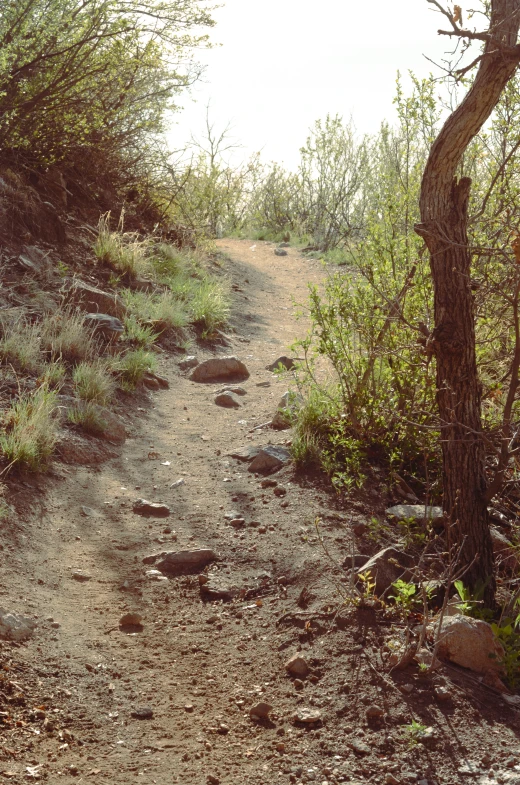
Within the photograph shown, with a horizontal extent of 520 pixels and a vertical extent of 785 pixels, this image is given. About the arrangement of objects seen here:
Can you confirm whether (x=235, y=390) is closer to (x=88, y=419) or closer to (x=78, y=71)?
(x=88, y=419)

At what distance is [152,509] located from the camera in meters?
4.64

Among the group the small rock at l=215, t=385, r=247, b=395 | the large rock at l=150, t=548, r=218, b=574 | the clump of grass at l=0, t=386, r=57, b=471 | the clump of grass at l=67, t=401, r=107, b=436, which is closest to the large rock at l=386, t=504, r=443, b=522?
the large rock at l=150, t=548, r=218, b=574

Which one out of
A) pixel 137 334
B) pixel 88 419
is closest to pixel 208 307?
pixel 137 334

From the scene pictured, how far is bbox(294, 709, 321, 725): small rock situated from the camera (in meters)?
2.79

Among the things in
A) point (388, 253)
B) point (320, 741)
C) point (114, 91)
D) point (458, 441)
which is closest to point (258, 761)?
point (320, 741)

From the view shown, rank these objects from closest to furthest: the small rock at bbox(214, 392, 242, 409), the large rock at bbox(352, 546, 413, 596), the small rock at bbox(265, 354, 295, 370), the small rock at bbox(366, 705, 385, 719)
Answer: the small rock at bbox(366, 705, 385, 719) < the large rock at bbox(352, 546, 413, 596) < the small rock at bbox(214, 392, 242, 409) < the small rock at bbox(265, 354, 295, 370)

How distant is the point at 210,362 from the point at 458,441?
171 inches

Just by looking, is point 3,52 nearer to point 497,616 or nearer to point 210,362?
point 210,362

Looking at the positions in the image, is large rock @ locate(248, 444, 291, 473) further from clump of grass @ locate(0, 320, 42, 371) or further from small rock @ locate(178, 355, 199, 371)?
small rock @ locate(178, 355, 199, 371)

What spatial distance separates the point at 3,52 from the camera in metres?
6.86

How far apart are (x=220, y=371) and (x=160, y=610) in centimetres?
398

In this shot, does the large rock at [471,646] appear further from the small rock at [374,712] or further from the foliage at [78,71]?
the foliage at [78,71]

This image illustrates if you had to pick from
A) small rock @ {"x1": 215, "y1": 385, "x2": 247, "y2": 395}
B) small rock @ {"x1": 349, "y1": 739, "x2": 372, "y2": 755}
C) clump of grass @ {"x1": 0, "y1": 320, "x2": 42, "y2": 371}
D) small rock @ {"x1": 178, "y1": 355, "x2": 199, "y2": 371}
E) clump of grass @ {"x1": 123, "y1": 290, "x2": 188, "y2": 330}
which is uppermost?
clump of grass @ {"x1": 123, "y1": 290, "x2": 188, "y2": 330}

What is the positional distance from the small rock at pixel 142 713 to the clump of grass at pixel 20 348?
3386mm
